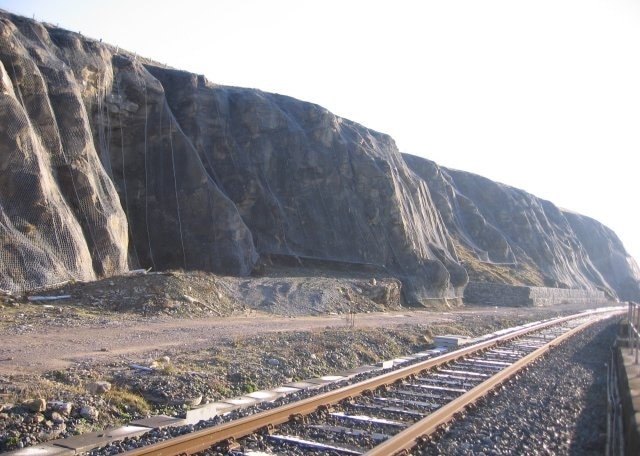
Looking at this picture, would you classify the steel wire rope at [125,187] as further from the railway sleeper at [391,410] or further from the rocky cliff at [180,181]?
the railway sleeper at [391,410]

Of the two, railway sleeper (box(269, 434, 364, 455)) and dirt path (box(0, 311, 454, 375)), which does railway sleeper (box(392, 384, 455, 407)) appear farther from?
dirt path (box(0, 311, 454, 375))

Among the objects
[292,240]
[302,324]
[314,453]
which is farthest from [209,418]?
[292,240]

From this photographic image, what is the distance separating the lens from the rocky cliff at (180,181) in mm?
25234

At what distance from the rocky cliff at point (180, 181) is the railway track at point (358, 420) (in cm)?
1483

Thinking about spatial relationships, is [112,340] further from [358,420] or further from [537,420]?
[537,420]

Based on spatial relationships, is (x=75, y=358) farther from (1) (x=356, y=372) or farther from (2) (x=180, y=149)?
(2) (x=180, y=149)

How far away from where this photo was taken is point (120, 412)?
8.96m

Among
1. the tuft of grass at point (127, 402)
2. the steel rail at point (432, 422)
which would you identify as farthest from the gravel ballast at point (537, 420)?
the tuft of grass at point (127, 402)

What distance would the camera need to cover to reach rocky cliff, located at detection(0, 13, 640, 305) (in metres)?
25.2

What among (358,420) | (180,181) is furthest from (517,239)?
(358,420)

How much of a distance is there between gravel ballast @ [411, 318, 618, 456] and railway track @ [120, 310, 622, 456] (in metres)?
0.28

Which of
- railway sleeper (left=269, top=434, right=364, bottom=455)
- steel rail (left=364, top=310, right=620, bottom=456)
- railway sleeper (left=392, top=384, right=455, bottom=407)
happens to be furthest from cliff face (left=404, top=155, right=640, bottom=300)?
railway sleeper (left=269, top=434, right=364, bottom=455)

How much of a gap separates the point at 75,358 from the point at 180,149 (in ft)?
91.2

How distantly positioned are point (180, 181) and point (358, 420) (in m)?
31.2
